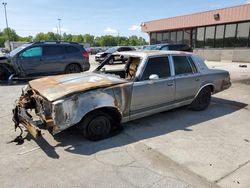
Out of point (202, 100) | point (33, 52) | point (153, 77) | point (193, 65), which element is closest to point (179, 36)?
point (33, 52)

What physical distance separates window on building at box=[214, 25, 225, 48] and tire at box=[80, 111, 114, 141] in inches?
864

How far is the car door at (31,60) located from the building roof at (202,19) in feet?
59.6

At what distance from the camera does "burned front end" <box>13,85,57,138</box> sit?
3770 millimetres

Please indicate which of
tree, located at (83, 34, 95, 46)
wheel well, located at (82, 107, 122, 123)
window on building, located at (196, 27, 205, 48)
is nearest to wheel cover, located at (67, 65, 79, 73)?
wheel well, located at (82, 107, 122, 123)

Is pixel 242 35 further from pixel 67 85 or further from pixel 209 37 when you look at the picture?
pixel 67 85

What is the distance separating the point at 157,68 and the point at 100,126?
180 centimetres

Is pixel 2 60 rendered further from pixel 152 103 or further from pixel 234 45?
pixel 234 45

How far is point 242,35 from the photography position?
21109 mm

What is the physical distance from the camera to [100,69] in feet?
19.1

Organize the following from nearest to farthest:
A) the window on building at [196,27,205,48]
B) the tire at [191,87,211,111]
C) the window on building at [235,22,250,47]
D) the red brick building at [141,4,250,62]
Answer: the tire at [191,87,211,111]
the window on building at [235,22,250,47]
the red brick building at [141,4,250,62]
the window on building at [196,27,205,48]

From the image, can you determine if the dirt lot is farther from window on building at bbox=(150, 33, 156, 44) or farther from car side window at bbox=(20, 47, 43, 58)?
window on building at bbox=(150, 33, 156, 44)

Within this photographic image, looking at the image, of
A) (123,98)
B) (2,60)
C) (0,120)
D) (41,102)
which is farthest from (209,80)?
(2,60)

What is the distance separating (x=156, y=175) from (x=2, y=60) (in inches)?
379

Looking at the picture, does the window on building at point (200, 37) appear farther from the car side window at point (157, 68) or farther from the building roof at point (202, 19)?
the car side window at point (157, 68)
